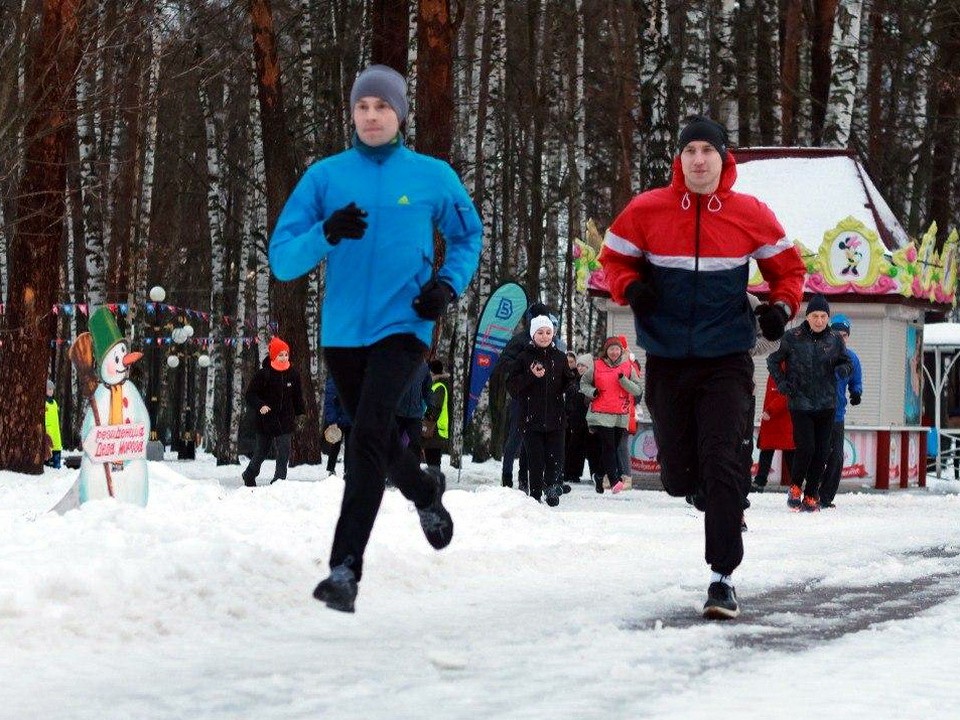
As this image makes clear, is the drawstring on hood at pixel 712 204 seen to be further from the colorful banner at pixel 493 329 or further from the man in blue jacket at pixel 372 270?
the colorful banner at pixel 493 329

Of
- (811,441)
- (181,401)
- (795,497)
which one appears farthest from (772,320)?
(181,401)

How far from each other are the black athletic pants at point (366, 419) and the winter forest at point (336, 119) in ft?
37.7

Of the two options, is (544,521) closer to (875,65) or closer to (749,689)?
(749,689)

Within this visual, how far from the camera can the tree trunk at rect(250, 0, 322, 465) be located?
24109 mm

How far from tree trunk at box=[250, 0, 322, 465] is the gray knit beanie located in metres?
17.0

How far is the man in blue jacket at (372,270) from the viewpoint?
6.44 m

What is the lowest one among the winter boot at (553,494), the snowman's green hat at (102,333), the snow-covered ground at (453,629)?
the winter boot at (553,494)

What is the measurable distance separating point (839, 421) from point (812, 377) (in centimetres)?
101

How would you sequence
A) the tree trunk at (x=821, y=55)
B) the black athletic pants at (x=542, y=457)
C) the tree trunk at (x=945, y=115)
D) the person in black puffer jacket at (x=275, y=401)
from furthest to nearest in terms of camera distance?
the tree trunk at (x=821, y=55)
the tree trunk at (x=945, y=115)
the person in black puffer jacket at (x=275, y=401)
the black athletic pants at (x=542, y=457)

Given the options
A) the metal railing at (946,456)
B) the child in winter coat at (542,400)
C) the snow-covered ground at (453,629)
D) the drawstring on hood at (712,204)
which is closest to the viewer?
the snow-covered ground at (453,629)

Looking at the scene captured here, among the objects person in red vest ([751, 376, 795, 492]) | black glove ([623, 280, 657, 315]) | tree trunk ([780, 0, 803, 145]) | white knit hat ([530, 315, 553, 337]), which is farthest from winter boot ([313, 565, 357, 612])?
tree trunk ([780, 0, 803, 145])

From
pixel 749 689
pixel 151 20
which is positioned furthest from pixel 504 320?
pixel 749 689

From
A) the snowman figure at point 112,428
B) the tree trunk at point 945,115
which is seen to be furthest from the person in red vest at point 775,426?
the tree trunk at point 945,115

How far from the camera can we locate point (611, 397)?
19.4 meters
